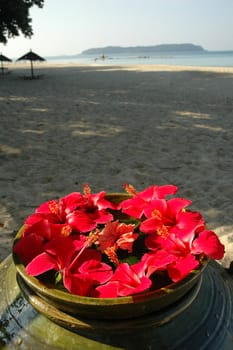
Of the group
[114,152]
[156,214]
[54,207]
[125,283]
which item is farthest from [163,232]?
[114,152]

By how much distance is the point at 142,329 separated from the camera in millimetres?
730

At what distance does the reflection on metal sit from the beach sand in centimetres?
237

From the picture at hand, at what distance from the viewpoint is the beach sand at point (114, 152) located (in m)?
4.33

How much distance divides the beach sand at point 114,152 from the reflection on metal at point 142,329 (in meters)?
2.37

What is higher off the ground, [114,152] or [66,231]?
[66,231]

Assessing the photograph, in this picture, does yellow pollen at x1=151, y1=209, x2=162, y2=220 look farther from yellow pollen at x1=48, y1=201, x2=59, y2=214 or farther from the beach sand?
the beach sand

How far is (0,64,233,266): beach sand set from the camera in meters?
4.33

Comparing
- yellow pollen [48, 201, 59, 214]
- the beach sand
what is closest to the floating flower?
yellow pollen [48, 201, 59, 214]

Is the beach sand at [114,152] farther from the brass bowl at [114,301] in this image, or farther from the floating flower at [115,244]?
the brass bowl at [114,301]

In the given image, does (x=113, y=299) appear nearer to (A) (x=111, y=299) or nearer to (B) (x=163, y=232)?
(A) (x=111, y=299)

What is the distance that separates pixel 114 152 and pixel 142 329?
560 centimetres

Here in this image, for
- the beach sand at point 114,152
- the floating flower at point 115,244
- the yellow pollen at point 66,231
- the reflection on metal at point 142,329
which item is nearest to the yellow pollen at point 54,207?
the floating flower at point 115,244

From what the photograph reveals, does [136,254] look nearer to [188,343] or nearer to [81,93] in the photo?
[188,343]

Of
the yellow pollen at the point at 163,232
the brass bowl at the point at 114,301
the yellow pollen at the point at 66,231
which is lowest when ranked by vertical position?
the brass bowl at the point at 114,301
